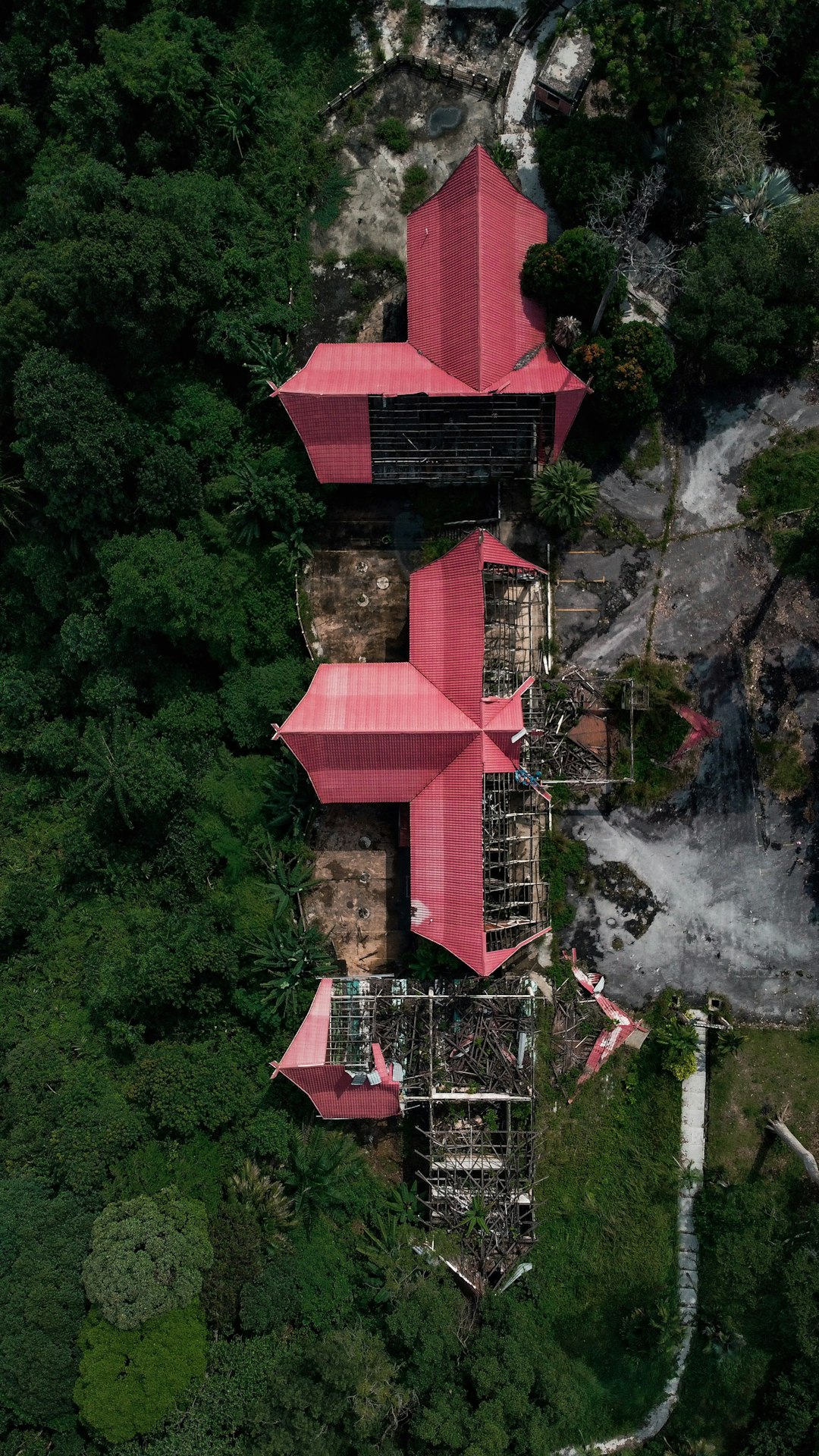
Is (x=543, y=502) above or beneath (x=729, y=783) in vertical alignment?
above

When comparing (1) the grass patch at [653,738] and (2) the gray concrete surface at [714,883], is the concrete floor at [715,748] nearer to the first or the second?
(2) the gray concrete surface at [714,883]

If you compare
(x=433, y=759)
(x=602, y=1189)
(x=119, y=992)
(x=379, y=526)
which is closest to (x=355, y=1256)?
(x=602, y=1189)

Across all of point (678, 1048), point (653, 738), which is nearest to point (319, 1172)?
point (678, 1048)

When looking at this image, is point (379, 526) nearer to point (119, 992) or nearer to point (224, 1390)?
point (119, 992)

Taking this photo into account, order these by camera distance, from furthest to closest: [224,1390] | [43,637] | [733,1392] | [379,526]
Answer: [43,637] < [379,526] < [733,1392] < [224,1390]

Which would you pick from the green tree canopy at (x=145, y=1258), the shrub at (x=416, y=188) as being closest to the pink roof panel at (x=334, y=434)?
the shrub at (x=416, y=188)

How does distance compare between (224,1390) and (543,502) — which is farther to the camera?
(543,502)

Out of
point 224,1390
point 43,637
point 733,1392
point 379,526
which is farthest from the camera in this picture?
point 43,637

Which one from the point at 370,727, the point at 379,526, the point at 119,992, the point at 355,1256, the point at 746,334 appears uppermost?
the point at 746,334
